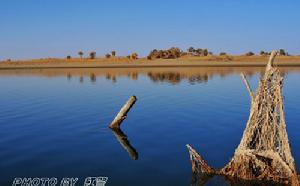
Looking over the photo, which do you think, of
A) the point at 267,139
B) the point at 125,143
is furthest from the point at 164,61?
the point at 267,139

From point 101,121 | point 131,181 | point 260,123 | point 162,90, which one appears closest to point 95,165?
point 131,181

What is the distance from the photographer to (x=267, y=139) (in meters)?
16.5

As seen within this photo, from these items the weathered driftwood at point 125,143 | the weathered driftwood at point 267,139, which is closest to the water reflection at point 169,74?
the weathered driftwood at point 125,143

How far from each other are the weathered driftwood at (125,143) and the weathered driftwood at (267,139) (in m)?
6.39

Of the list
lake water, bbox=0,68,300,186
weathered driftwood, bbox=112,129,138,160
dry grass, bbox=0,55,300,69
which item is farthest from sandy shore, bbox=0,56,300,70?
weathered driftwood, bbox=112,129,138,160

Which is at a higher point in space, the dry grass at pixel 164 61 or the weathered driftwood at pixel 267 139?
the weathered driftwood at pixel 267 139

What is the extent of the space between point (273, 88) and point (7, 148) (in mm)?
15313

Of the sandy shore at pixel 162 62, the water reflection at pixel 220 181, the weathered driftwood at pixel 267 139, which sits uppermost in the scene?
the weathered driftwood at pixel 267 139

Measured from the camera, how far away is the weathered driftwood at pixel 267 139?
52.9 ft

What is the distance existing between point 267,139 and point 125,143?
10216 millimetres

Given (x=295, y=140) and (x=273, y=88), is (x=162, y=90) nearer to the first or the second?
(x=295, y=140)

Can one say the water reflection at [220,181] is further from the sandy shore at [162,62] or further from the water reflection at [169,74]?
the sandy shore at [162,62]

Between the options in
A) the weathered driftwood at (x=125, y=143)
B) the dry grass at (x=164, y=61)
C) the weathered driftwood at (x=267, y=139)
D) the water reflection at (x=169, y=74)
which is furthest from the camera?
the dry grass at (x=164, y=61)

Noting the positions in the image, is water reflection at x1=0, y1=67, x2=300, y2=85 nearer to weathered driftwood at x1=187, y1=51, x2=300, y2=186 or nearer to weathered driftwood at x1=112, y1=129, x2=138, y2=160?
weathered driftwood at x1=112, y1=129, x2=138, y2=160
